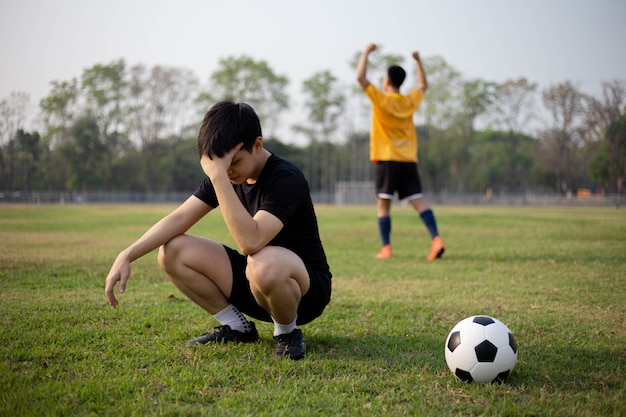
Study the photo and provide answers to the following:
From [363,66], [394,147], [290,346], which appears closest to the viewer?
[290,346]

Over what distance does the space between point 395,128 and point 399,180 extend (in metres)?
0.78

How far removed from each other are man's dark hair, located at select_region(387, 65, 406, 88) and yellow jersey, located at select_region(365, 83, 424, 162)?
0.60ft

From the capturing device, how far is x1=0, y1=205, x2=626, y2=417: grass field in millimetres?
2154

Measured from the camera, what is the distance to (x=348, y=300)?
14.7ft

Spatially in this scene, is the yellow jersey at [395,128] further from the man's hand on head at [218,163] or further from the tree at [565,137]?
the tree at [565,137]

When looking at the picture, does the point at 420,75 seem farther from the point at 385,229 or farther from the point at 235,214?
the point at 235,214

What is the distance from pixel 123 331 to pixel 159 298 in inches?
47.0

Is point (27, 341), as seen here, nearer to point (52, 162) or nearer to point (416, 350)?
point (416, 350)

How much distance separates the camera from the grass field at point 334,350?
215cm

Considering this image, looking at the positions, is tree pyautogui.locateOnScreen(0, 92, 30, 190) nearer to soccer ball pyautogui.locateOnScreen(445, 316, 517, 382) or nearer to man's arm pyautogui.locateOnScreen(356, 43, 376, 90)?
man's arm pyautogui.locateOnScreen(356, 43, 376, 90)

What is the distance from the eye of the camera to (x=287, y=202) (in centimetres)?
267

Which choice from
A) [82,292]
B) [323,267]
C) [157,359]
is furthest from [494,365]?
[82,292]

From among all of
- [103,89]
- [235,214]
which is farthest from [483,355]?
[103,89]

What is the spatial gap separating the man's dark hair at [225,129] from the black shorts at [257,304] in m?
0.72
